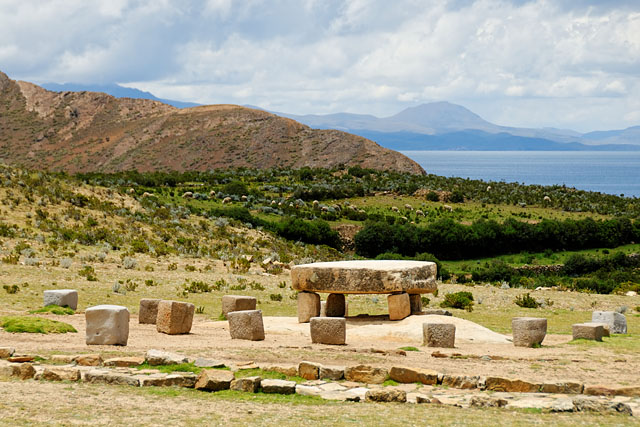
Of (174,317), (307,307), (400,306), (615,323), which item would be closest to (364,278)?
(400,306)

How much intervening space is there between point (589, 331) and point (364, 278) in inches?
233

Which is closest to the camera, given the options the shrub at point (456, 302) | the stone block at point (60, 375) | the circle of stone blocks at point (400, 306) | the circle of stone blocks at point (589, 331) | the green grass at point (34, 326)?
the stone block at point (60, 375)

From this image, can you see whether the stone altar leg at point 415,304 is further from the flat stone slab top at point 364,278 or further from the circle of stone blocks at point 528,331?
the circle of stone blocks at point 528,331

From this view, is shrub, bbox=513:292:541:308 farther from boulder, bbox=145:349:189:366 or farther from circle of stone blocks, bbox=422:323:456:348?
boulder, bbox=145:349:189:366

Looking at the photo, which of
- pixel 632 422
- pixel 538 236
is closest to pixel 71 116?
pixel 538 236

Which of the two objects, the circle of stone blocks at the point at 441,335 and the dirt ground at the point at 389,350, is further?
the circle of stone blocks at the point at 441,335

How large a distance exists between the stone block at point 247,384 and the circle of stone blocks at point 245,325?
569cm

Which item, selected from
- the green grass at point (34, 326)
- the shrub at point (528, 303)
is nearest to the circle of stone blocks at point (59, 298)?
the green grass at point (34, 326)

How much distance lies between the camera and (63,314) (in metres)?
21.2

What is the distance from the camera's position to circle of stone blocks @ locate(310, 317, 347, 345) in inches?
715

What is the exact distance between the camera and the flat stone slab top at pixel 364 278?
2139 centimetres

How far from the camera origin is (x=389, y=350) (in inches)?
661

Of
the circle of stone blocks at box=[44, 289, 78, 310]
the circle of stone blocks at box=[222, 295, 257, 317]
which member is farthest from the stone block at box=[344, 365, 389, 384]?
the circle of stone blocks at box=[44, 289, 78, 310]

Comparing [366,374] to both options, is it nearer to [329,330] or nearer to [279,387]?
[279,387]
